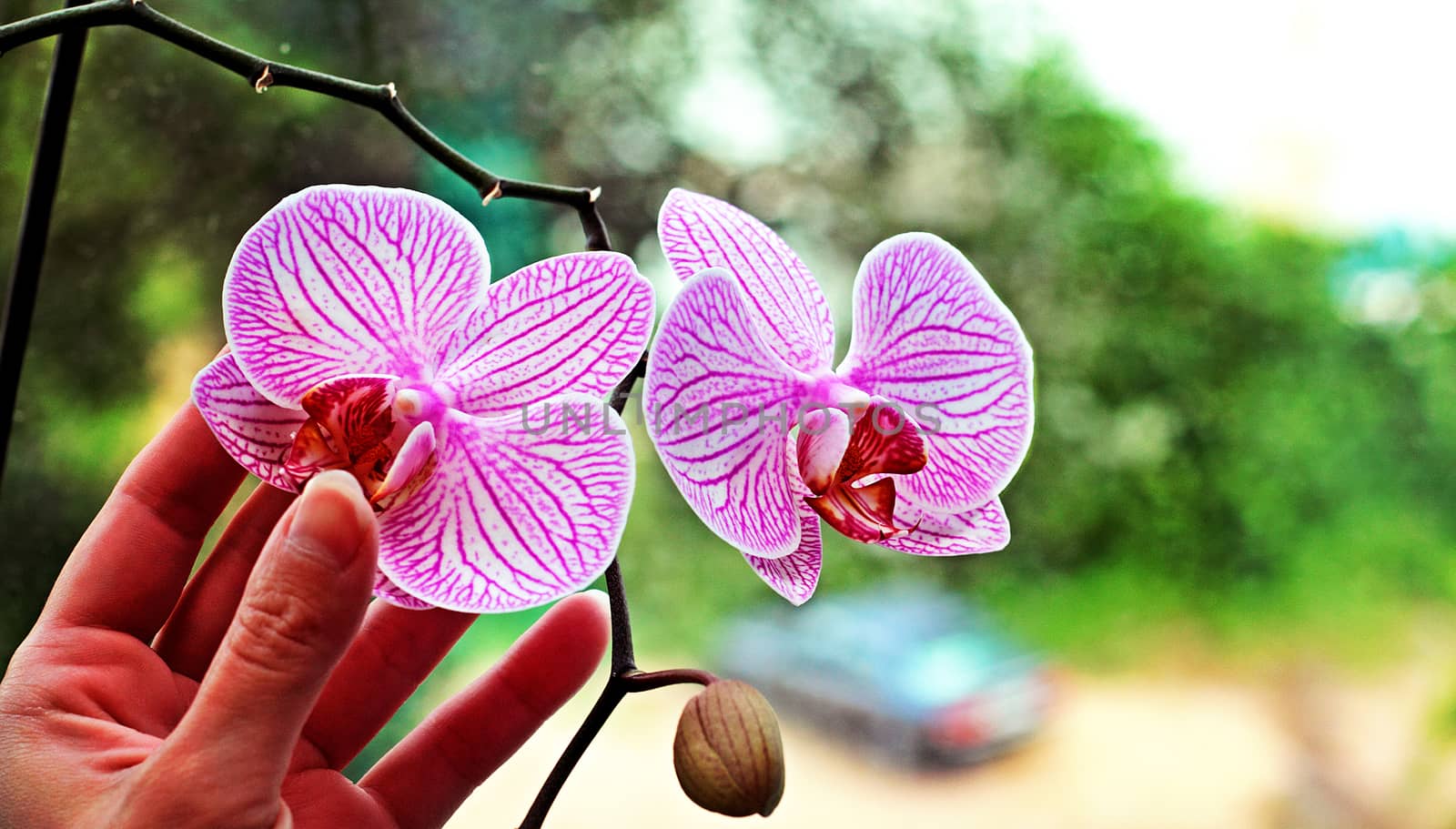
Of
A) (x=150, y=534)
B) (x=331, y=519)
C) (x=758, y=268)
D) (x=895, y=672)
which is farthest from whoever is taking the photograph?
(x=895, y=672)

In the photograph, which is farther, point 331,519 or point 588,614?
point 588,614

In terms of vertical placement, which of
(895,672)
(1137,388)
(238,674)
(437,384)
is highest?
(1137,388)

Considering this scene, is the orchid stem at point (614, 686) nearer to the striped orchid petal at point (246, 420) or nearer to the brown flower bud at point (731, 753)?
the brown flower bud at point (731, 753)

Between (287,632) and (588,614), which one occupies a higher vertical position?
(588,614)

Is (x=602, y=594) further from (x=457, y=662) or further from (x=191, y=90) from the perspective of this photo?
(x=191, y=90)

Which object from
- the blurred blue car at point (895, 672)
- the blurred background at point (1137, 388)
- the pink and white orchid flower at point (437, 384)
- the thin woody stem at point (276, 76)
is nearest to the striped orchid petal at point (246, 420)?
the pink and white orchid flower at point (437, 384)

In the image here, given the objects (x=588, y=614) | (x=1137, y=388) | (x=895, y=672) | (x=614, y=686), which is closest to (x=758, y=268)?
(x=614, y=686)

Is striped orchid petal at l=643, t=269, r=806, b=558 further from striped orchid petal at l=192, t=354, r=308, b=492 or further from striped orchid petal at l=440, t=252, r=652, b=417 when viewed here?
striped orchid petal at l=192, t=354, r=308, b=492

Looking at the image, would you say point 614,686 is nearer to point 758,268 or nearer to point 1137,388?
point 758,268
